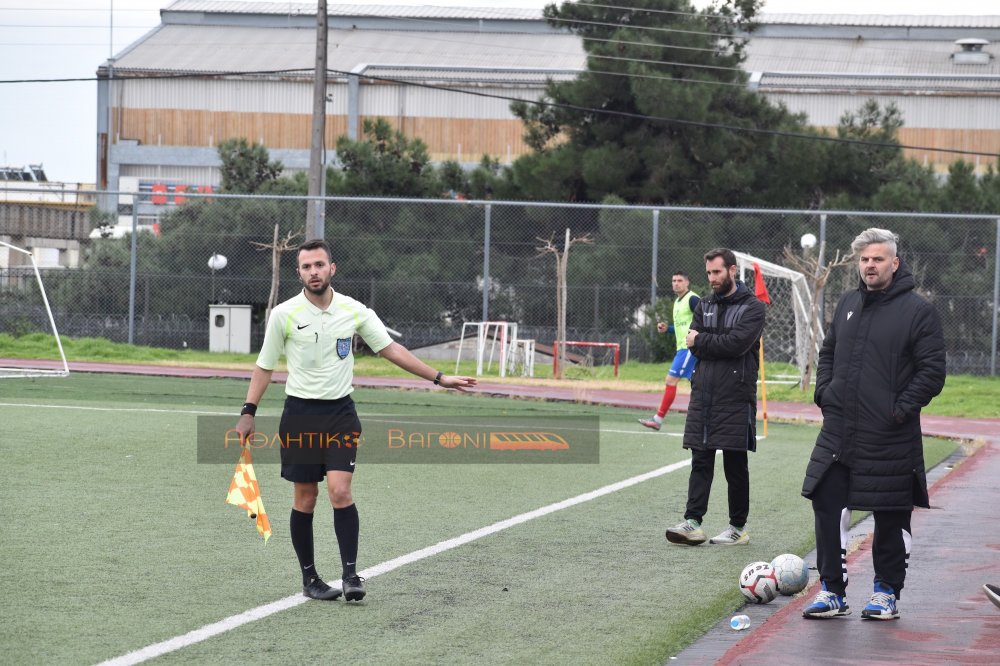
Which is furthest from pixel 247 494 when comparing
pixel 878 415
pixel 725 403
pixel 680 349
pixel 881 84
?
pixel 881 84

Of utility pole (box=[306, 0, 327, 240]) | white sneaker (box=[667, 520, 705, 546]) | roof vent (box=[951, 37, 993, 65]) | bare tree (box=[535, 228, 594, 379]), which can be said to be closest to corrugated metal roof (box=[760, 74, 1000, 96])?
roof vent (box=[951, 37, 993, 65])

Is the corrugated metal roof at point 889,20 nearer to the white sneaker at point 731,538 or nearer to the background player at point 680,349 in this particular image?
the background player at point 680,349

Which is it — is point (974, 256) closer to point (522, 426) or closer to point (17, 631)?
point (522, 426)

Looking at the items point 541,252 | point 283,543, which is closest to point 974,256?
point 541,252

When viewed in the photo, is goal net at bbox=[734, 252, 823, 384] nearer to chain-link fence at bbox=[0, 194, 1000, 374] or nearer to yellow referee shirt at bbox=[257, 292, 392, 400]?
chain-link fence at bbox=[0, 194, 1000, 374]

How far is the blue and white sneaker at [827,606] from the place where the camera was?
7.07m

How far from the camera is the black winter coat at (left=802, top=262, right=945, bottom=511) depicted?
689 centimetres

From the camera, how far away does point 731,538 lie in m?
9.42

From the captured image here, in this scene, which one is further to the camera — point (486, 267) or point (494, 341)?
point (486, 267)

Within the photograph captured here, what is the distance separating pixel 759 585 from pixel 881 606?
73 cm

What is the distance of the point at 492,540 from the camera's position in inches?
363

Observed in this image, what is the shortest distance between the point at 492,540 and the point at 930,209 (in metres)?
23.4

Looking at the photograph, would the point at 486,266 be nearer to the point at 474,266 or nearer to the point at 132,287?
the point at 474,266

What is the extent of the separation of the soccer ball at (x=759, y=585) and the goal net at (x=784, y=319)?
16757 millimetres
